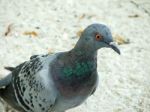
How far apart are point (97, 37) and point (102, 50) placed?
72.1 inches

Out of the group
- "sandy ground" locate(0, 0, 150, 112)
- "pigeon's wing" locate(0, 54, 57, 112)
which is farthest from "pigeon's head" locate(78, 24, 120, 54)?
"sandy ground" locate(0, 0, 150, 112)

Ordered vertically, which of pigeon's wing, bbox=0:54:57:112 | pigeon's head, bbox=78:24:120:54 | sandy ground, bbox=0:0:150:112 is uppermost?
pigeon's head, bbox=78:24:120:54

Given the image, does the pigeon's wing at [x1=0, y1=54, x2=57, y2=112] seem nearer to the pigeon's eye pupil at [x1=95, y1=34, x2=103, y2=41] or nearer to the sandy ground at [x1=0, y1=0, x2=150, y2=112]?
the pigeon's eye pupil at [x1=95, y1=34, x2=103, y2=41]

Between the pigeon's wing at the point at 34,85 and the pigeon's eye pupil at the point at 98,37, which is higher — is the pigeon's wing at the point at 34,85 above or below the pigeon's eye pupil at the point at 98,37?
below

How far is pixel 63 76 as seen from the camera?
3.23 m

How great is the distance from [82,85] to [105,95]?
1150 millimetres

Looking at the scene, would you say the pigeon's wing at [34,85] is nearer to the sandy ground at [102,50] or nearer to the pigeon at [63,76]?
the pigeon at [63,76]

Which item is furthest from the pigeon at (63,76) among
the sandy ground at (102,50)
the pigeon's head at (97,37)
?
the sandy ground at (102,50)

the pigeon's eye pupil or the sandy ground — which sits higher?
the pigeon's eye pupil

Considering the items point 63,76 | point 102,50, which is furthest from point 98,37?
point 102,50

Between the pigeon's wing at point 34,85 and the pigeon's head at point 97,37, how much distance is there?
0.42 metres

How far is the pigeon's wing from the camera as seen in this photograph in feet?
10.9

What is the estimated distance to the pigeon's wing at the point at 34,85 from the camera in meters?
3.31

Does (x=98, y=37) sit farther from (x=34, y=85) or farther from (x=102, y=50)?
(x=102, y=50)
